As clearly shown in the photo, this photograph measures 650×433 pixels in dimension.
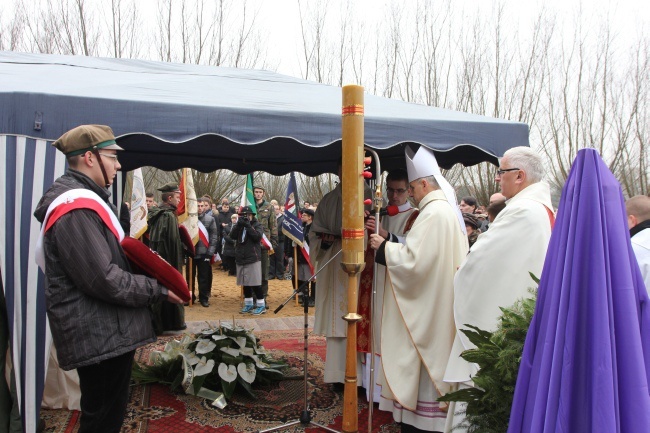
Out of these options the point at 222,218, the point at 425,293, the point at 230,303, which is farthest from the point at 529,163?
the point at 222,218

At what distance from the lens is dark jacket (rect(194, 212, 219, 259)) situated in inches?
369

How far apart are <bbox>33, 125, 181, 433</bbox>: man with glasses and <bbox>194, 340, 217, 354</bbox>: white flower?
214cm

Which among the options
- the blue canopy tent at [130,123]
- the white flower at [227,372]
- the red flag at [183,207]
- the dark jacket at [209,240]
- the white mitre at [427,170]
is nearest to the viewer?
the blue canopy tent at [130,123]

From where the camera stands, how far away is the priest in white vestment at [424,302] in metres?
3.50

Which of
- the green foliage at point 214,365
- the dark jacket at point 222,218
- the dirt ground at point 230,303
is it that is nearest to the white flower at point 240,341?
the green foliage at point 214,365

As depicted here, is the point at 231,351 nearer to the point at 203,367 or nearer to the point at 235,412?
the point at 203,367

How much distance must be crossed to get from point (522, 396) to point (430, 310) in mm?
1816

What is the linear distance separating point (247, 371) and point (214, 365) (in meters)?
0.28

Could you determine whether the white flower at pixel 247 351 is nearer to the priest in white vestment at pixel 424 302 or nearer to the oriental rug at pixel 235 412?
the oriental rug at pixel 235 412

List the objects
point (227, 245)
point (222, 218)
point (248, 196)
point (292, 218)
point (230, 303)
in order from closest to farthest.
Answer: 1. point (292, 218)
2. point (248, 196)
3. point (230, 303)
4. point (227, 245)
5. point (222, 218)

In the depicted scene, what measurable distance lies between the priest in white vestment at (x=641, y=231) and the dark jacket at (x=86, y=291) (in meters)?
2.72

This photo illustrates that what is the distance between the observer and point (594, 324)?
1511mm

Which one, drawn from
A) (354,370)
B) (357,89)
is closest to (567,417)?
(354,370)

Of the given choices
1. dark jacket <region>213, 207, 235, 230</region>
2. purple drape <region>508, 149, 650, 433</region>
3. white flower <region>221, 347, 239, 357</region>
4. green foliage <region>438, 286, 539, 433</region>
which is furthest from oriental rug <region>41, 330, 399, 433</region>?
dark jacket <region>213, 207, 235, 230</region>
